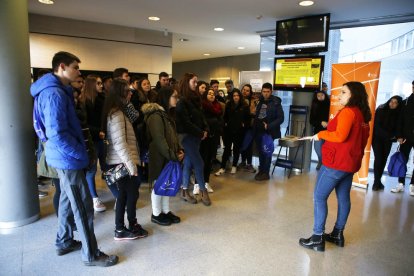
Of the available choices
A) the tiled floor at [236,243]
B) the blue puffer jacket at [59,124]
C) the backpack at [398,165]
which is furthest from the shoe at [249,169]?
the blue puffer jacket at [59,124]

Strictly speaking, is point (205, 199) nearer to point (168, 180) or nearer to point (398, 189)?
point (168, 180)

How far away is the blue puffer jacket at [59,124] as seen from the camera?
1998mm

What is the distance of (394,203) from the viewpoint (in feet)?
13.4

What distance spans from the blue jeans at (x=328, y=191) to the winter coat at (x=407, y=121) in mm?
2450

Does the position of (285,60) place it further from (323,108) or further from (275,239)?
(275,239)

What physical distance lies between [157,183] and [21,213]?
1.41 m

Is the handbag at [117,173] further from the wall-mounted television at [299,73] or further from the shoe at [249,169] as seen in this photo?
the wall-mounted television at [299,73]

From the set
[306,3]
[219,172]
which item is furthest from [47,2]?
[306,3]

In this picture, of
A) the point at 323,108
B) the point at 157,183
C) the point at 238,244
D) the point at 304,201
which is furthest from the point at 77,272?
the point at 323,108

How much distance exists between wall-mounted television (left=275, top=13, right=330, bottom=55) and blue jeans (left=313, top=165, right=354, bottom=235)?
3176 millimetres

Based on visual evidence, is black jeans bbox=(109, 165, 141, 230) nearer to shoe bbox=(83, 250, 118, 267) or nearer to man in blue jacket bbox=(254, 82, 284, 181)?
shoe bbox=(83, 250, 118, 267)

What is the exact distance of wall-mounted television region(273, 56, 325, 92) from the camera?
525 centimetres

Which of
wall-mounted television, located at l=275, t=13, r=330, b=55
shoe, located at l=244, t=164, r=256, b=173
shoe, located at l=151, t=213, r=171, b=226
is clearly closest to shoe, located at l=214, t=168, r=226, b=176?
shoe, located at l=244, t=164, r=256, b=173

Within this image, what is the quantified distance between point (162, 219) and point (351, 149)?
6.42ft
